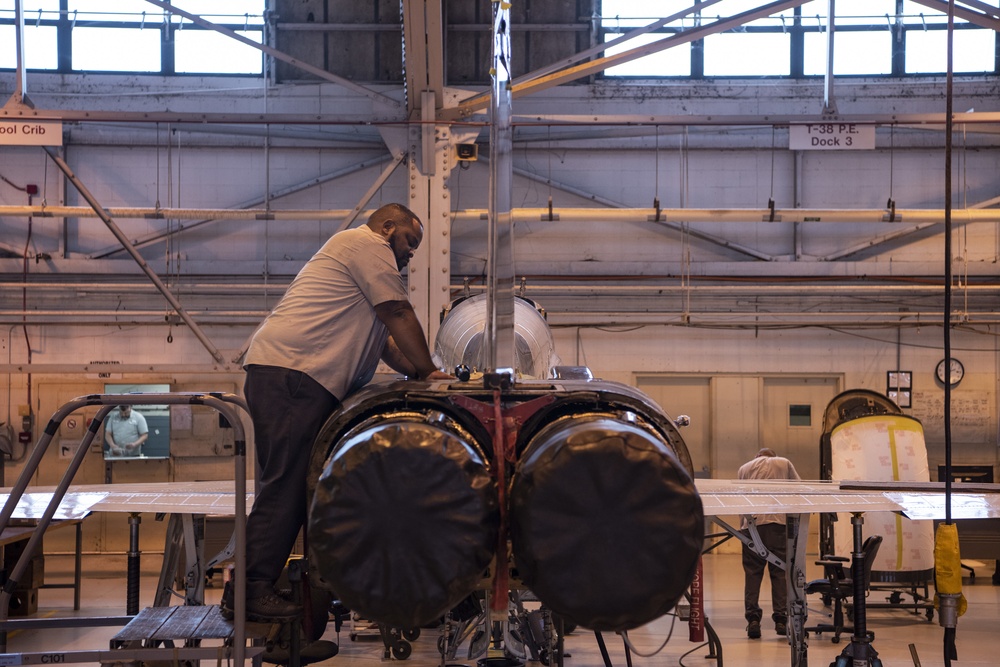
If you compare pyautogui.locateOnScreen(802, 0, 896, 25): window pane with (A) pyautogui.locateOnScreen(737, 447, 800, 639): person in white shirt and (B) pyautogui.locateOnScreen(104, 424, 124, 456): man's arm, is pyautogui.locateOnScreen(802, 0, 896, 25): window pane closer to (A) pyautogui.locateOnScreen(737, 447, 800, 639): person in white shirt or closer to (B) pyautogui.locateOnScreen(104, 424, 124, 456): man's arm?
(A) pyautogui.locateOnScreen(737, 447, 800, 639): person in white shirt

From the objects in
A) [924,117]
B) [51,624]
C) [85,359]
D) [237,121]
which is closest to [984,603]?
[924,117]

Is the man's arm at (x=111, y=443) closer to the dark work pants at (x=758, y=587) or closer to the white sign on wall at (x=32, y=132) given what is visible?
the white sign on wall at (x=32, y=132)

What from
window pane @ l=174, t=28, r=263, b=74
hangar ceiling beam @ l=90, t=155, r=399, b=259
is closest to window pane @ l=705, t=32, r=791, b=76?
hangar ceiling beam @ l=90, t=155, r=399, b=259

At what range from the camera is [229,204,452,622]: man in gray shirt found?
407cm

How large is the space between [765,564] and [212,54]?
12557 millimetres

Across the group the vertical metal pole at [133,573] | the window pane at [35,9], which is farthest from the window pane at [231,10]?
the vertical metal pole at [133,573]

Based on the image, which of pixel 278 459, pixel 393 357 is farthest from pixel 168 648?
pixel 393 357

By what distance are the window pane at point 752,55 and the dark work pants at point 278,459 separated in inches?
602

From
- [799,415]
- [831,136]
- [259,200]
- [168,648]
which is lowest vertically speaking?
[799,415]

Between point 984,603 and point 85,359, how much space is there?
47.5 feet

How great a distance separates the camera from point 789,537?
833 cm

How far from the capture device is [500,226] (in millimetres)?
3973

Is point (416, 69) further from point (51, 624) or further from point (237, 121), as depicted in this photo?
point (51, 624)

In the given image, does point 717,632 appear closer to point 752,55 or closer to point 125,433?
point 125,433
